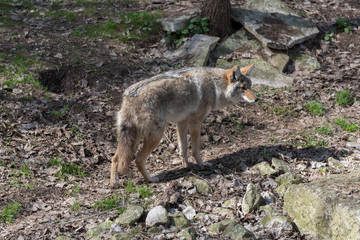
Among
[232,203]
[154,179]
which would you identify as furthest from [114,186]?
[232,203]

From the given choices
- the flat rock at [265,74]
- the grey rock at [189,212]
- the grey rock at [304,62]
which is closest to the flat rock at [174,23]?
the flat rock at [265,74]

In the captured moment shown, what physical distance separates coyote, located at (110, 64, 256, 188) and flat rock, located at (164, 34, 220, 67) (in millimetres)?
2452

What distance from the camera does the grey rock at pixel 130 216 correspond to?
5.04 metres

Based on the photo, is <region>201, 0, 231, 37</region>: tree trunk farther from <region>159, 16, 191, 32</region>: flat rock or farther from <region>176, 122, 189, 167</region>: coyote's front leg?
<region>176, 122, 189, 167</region>: coyote's front leg

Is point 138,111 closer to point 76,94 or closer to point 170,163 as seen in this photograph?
point 170,163

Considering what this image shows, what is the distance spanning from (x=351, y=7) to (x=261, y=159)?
776 cm

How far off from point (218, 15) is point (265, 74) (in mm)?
2095

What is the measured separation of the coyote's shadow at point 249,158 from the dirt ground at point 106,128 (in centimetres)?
2

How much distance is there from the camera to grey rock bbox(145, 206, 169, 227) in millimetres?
4996

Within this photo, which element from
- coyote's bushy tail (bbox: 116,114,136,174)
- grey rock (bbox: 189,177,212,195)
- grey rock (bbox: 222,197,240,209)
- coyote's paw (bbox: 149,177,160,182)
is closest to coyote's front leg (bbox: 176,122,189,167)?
coyote's paw (bbox: 149,177,160,182)

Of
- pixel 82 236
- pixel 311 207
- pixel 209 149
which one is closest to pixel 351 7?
pixel 209 149

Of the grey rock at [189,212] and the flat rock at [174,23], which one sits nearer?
the grey rock at [189,212]

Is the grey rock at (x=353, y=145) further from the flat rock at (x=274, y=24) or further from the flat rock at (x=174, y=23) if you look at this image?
the flat rock at (x=174, y=23)

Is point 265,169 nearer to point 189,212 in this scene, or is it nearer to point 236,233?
point 189,212
